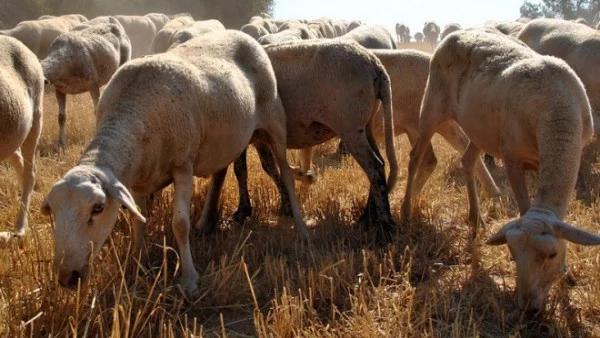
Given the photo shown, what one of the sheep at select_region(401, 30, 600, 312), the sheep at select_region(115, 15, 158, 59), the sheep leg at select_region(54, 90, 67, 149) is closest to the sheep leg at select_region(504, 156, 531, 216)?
the sheep at select_region(401, 30, 600, 312)

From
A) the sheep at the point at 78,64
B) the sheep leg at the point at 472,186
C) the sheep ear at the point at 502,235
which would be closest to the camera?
the sheep ear at the point at 502,235

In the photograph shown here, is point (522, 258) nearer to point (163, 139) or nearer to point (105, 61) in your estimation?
point (163, 139)

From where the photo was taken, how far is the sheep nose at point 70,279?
3.42m

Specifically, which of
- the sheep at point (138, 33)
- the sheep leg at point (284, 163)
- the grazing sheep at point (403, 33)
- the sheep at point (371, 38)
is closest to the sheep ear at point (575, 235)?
the sheep leg at point (284, 163)

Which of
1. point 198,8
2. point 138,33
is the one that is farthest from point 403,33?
point 138,33

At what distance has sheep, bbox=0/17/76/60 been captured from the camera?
17031 millimetres

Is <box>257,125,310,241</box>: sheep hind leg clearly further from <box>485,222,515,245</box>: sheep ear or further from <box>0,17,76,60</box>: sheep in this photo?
<box>0,17,76,60</box>: sheep

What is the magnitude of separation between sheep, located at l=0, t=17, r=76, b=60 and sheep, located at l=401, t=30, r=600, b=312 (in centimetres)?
1448

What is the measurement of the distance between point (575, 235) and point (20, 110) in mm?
4589

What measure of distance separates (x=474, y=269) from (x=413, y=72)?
3312 millimetres

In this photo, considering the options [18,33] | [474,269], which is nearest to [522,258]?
[474,269]

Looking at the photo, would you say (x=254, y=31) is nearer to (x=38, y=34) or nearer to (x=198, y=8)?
(x=38, y=34)

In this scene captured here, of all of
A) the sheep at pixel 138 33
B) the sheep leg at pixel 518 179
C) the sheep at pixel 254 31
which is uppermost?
the sheep leg at pixel 518 179

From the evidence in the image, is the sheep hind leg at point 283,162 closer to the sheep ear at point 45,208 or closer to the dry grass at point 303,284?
the dry grass at point 303,284
